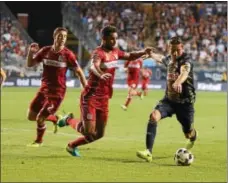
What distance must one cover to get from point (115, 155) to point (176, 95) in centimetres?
154

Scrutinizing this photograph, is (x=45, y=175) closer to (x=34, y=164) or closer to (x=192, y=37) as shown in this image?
(x=34, y=164)

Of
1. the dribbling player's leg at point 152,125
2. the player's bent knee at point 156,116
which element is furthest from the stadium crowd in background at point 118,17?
the player's bent knee at point 156,116

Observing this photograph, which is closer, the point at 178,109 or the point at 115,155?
the point at 178,109

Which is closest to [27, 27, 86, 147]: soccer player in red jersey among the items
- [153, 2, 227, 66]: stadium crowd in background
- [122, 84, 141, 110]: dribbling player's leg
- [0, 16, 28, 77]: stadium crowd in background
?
[122, 84, 141, 110]: dribbling player's leg

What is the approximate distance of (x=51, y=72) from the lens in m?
13.0

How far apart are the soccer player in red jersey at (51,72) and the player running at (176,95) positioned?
1595 millimetres

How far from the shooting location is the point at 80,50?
42250 millimetres

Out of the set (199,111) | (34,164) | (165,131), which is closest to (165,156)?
(34,164)

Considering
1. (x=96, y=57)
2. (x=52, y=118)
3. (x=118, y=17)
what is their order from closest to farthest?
(x=96, y=57) < (x=52, y=118) < (x=118, y=17)

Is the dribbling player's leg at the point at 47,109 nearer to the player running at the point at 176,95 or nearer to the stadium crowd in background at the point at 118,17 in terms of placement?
the player running at the point at 176,95

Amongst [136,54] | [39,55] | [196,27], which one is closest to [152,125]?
[136,54]

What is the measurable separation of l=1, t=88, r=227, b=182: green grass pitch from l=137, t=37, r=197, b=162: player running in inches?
24.2

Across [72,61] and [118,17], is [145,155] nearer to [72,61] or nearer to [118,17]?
[72,61]

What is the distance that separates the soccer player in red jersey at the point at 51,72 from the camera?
12.7 m
